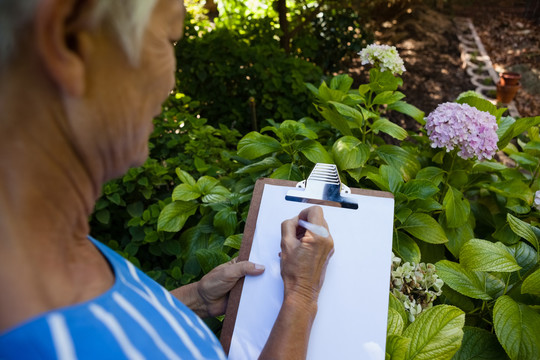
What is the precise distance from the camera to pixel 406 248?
1482 mm

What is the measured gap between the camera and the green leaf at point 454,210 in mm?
1629

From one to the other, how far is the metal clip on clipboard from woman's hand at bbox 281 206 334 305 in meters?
0.11

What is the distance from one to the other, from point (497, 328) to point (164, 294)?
0.98 meters

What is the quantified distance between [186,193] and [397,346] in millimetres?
1056

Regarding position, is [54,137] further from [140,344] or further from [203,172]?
[203,172]

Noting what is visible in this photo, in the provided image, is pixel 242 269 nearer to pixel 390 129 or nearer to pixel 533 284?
pixel 533 284

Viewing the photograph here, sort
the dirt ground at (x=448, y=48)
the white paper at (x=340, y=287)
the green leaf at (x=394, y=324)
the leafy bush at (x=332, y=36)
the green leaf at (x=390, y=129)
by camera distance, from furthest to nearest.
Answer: the dirt ground at (x=448, y=48) → the leafy bush at (x=332, y=36) → the green leaf at (x=390, y=129) → the green leaf at (x=394, y=324) → the white paper at (x=340, y=287)

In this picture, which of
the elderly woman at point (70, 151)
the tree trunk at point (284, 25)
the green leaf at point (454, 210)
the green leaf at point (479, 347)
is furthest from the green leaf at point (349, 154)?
the tree trunk at point (284, 25)

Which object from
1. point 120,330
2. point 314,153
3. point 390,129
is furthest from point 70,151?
point 390,129

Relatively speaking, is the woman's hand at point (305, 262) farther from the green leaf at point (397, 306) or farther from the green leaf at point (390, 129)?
the green leaf at point (390, 129)

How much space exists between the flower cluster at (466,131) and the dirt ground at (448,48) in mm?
2592

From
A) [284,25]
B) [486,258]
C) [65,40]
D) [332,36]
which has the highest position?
[65,40]

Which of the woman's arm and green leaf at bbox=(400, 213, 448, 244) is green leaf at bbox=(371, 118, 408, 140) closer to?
green leaf at bbox=(400, 213, 448, 244)

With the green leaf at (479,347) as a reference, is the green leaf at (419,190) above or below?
above
